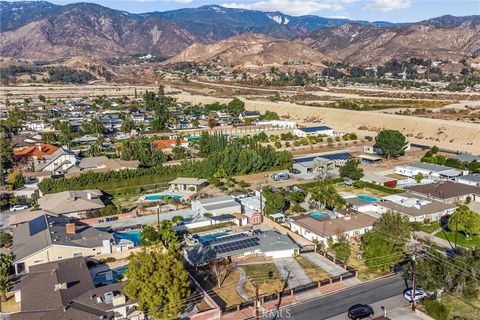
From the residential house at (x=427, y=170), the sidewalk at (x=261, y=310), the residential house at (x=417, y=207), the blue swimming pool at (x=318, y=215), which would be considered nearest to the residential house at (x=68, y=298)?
the sidewalk at (x=261, y=310)

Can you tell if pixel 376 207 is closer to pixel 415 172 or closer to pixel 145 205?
pixel 415 172

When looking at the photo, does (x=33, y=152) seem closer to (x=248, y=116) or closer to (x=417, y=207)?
(x=248, y=116)

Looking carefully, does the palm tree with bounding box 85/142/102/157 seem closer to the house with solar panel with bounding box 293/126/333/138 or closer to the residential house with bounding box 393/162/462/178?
the house with solar panel with bounding box 293/126/333/138

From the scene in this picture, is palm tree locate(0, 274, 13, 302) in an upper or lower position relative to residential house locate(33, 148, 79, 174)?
lower

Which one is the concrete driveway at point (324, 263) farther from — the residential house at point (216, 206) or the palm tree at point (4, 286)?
the palm tree at point (4, 286)

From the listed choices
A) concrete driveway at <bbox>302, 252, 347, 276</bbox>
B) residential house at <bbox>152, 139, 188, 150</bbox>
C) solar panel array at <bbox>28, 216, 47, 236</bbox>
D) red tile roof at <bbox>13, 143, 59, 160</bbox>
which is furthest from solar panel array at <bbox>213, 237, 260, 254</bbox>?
residential house at <bbox>152, 139, 188, 150</bbox>

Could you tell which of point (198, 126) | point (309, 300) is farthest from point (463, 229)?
point (198, 126)
